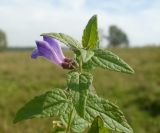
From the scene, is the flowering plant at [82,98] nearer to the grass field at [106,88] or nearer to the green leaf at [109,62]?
the green leaf at [109,62]

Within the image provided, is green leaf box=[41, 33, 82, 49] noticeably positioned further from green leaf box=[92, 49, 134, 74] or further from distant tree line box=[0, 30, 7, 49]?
distant tree line box=[0, 30, 7, 49]

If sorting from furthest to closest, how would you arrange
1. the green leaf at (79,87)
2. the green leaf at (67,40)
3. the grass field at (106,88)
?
the grass field at (106,88), the green leaf at (67,40), the green leaf at (79,87)

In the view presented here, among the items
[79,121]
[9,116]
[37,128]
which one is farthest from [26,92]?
[79,121]

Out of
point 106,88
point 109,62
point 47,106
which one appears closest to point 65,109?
point 47,106

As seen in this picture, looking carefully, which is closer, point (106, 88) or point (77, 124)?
point (77, 124)

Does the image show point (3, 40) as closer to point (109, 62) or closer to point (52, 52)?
point (52, 52)

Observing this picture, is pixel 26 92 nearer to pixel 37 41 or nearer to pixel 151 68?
pixel 151 68

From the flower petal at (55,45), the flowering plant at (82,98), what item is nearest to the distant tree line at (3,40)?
the flower petal at (55,45)

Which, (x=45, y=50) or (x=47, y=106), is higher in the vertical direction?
(x=45, y=50)
